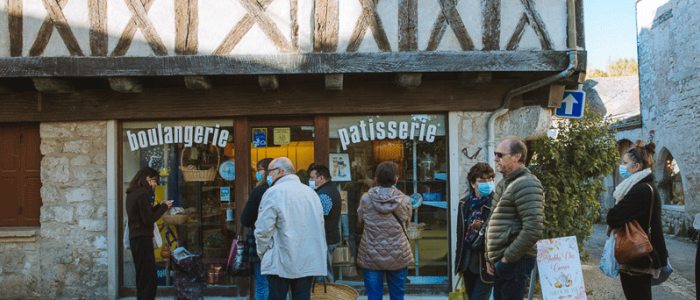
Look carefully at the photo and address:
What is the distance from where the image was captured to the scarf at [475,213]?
4207mm

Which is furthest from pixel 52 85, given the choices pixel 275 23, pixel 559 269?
pixel 559 269

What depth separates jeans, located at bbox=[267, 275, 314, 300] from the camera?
4.10 meters

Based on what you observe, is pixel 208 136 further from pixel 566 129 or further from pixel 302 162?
pixel 566 129

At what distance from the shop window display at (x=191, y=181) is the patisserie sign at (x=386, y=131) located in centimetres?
144

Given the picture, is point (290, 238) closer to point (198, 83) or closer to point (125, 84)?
point (198, 83)

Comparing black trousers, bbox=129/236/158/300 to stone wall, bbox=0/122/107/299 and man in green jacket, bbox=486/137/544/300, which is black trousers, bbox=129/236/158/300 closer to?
stone wall, bbox=0/122/107/299

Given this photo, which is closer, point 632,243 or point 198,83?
point 632,243

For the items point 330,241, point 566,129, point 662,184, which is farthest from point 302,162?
point 662,184

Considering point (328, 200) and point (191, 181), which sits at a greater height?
point (191, 181)

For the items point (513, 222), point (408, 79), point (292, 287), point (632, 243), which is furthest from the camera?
point (408, 79)

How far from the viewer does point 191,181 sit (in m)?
6.43

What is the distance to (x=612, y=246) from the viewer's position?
4.13m

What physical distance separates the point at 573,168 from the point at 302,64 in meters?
3.67

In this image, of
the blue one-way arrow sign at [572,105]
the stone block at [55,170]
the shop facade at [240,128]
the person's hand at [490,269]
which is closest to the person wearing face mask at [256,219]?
the shop facade at [240,128]
